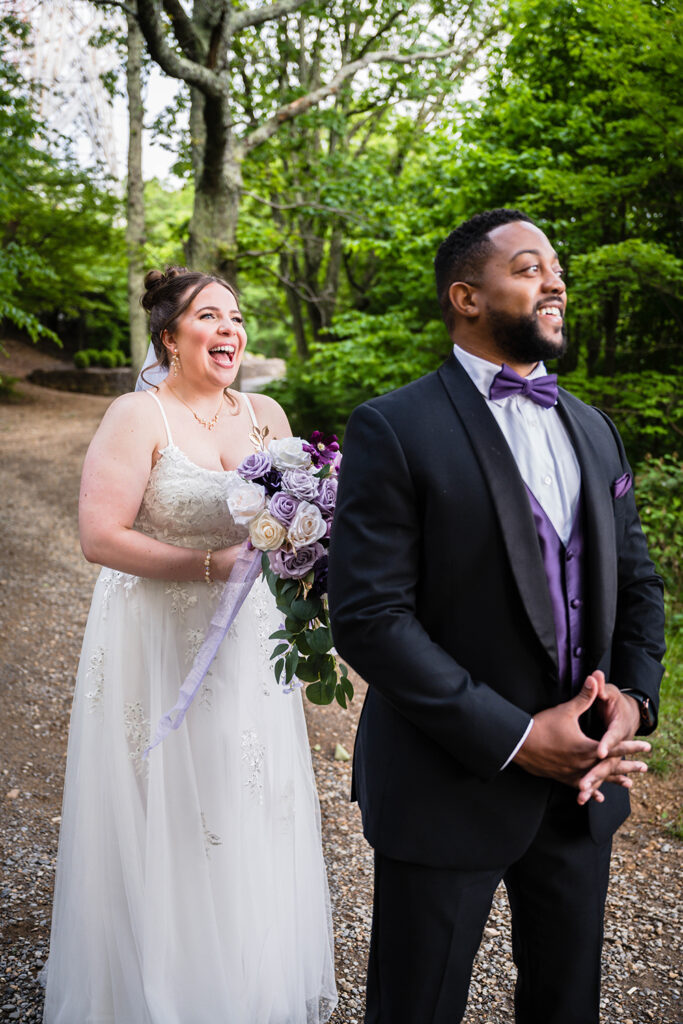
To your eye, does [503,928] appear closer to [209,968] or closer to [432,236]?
[209,968]

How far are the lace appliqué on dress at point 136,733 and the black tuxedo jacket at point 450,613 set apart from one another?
3.84 feet

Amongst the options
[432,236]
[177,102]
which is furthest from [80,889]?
[177,102]

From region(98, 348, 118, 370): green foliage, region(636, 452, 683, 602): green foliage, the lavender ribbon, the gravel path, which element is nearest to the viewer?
the lavender ribbon

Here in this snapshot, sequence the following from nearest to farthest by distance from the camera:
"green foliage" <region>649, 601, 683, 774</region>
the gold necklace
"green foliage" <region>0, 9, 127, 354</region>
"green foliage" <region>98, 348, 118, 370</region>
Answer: the gold necklace → "green foliage" <region>649, 601, 683, 774</region> → "green foliage" <region>0, 9, 127, 354</region> → "green foliage" <region>98, 348, 118, 370</region>

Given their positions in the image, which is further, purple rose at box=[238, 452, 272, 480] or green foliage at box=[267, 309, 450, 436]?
green foliage at box=[267, 309, 450, 436]

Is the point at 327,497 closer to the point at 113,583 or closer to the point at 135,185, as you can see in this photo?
the point at 113,583

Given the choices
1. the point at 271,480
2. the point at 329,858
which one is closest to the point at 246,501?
the point at 271,480

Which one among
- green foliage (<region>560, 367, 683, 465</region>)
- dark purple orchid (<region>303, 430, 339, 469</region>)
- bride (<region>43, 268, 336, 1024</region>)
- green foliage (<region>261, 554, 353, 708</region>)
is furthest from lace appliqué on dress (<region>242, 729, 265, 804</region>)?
green foliage (<region>560, 367, 683, 465</region>)

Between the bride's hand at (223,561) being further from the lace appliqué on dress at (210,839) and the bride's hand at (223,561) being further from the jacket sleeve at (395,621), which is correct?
the jacket sleeve at (395,621)

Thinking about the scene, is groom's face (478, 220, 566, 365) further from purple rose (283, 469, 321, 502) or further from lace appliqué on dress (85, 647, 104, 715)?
lace appliqué on dress (85, 647, 104, 715)

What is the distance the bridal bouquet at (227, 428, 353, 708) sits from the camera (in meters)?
2.27

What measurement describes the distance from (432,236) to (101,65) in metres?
10.9

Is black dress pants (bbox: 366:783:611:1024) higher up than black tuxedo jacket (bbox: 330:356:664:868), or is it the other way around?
black tuxedo jacket (bbox: 330:356:664:868)

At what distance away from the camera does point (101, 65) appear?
16.2 metres
